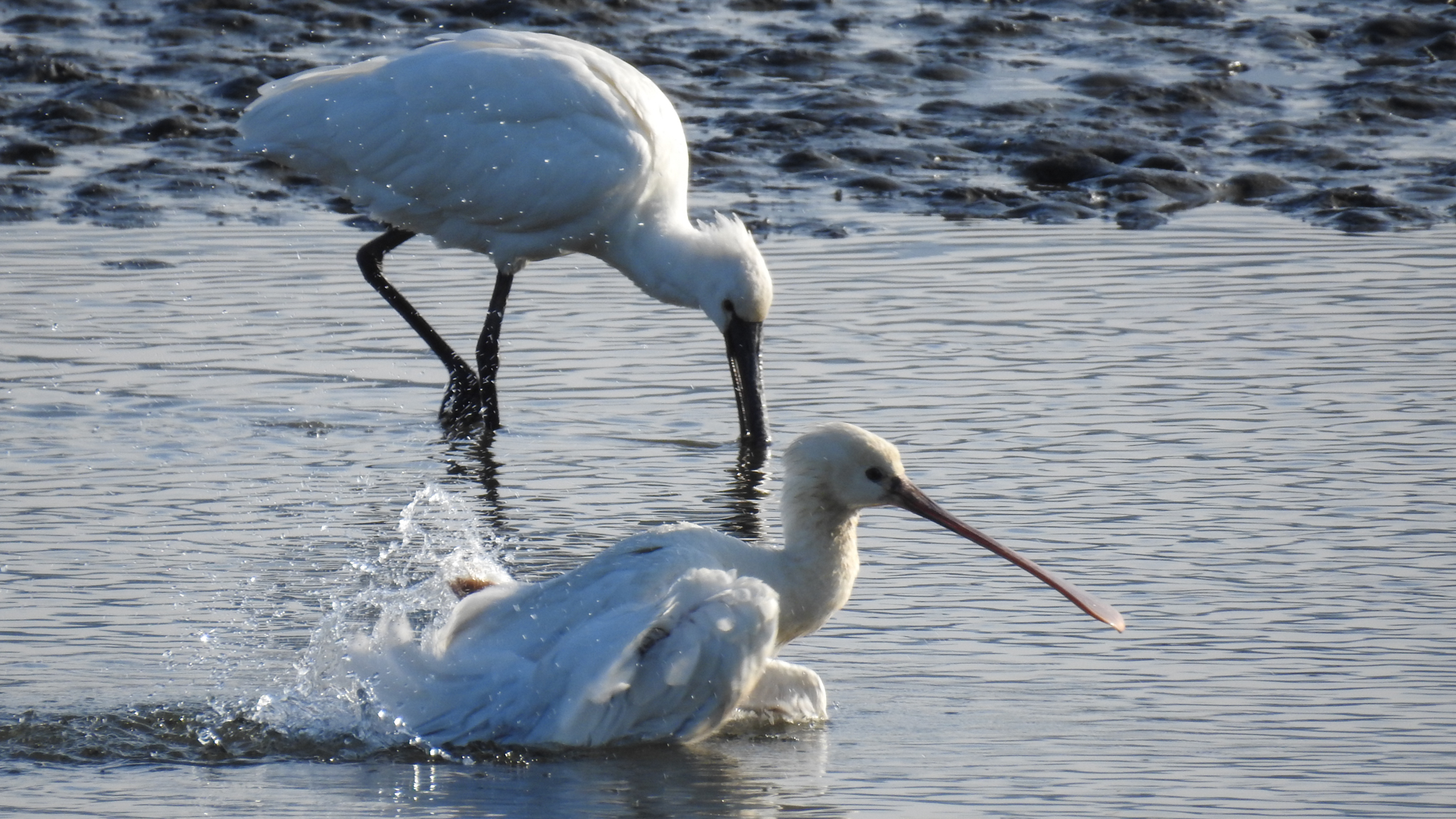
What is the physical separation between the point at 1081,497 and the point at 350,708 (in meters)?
2.52

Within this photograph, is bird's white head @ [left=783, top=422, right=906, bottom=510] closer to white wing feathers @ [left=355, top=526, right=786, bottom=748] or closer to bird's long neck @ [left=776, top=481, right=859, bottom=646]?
bird's long neck @ [left=776, top=481, right=859, bottom=646]

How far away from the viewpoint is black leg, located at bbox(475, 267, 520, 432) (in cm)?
809

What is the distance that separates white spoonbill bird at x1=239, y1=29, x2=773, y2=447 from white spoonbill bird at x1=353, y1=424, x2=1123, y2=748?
2.99 meters

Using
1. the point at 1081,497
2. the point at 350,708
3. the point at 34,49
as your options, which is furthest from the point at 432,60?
the point at 34,49

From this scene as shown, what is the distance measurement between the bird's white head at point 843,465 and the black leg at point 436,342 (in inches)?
113

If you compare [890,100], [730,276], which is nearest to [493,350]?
[730,276]

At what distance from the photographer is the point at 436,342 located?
8688 mm

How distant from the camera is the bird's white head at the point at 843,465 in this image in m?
5.36

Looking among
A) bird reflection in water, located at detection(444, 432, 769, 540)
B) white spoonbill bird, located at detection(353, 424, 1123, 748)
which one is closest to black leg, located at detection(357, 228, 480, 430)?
bird reflection in water, located at detection(444, 432, 769, 540)

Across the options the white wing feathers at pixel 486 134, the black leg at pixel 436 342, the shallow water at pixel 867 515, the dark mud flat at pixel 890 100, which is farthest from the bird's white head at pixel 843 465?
the dark mud flat at pixel 890 100

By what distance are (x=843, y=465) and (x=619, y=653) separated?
2.61ft

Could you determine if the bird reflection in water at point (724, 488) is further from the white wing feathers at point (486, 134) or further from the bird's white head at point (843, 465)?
the bird's white head at point (843, 465)

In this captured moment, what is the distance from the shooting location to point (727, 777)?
4.86 metres

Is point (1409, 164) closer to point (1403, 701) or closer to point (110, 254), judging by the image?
point (110, 254)
